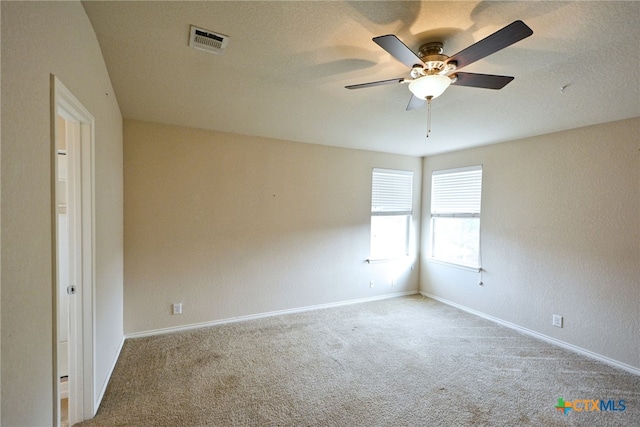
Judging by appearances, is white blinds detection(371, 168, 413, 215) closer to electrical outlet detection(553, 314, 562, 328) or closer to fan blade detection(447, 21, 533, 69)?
electrical outlet detection(553, 314, 562, 328)

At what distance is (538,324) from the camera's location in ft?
11.3

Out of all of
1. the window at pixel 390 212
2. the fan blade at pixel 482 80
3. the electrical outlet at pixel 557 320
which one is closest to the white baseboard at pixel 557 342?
the electrical outlet at pixel 557 320

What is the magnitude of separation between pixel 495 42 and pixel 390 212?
142 inches

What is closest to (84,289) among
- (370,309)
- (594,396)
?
(370,309)

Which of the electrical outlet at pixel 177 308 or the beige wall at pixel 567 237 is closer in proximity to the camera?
the beige wall at pixel 567 237

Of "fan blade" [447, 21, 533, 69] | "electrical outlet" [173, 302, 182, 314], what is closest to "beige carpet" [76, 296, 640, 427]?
"electrical outlet" [173, 302, 182, 314]

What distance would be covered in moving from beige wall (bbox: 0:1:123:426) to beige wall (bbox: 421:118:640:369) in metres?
4.38

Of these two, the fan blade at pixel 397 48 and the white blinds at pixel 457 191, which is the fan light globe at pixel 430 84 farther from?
the white blinds at pixel 457 191

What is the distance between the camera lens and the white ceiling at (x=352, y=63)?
4.94 feet

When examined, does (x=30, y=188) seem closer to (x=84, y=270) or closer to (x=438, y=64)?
(x=84, y=270)

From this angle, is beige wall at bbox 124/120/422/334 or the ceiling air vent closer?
the ceiling air vent

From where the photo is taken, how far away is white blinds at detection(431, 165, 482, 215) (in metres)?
4.22

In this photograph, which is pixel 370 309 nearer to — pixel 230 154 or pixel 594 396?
pixel 594 396

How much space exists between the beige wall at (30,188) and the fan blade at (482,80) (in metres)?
2.07
